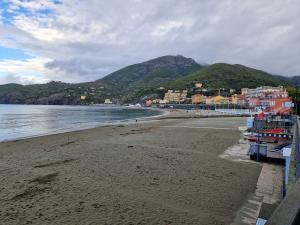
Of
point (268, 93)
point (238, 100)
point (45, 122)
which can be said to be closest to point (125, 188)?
point (45, 122)

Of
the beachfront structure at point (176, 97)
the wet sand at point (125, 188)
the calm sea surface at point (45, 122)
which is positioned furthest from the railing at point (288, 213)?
the beachfront structure at point (176, 97)

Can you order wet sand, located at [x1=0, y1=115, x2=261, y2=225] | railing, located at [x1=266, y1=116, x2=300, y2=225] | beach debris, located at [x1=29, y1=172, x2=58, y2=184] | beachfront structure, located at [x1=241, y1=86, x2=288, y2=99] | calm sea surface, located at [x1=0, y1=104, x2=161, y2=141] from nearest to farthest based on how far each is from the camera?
railing, located at [x1=266, y1=116, x2=300, y2=225] → wet sand, located at [x1=0, y1=115, x2=261, y2=225] → beach debris, located at [x1=29, y1=172, x2=58, y2=184] → calm sea surface, located at [x1=0, y1=104, x2=161, y2=141] → beachfront structure, located at [x1=241, y1=86, x2=288, y2=99]

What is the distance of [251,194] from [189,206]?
2.28 metres

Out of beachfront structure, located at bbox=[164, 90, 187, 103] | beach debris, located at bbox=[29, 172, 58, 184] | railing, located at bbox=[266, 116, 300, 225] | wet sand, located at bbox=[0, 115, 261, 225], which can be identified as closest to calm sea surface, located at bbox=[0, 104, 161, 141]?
wet sand, located at bbox=[0, 115, 261, 225]

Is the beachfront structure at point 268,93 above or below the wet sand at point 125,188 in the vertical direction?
above

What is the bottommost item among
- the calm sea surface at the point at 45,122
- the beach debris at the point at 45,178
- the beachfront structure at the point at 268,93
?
the calm sea surface at the point at 45,122

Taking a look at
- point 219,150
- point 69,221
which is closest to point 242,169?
point 219,150

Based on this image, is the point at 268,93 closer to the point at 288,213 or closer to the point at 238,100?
the point at 238,100

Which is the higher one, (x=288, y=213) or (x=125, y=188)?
(x=288, y=213)

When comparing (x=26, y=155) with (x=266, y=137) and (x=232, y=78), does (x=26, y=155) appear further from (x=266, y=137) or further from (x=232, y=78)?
(x=232, y=78)

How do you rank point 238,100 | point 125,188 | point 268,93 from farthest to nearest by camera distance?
point 238,100
point 268,93
point 125,188

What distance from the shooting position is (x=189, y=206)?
6.84m

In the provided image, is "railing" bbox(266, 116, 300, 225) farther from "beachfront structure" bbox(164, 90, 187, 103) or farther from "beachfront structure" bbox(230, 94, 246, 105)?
"beachfront structure" bbox(164, 90, 187, 103)

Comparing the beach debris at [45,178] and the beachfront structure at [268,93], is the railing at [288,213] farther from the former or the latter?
the beachfront structure at [268,93]
